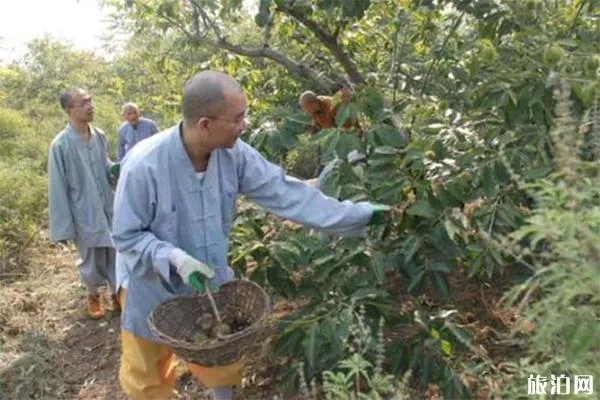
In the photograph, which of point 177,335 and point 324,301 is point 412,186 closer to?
point 324,301

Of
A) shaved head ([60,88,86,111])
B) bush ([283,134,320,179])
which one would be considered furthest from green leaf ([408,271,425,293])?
bush ([283,134,320,179])

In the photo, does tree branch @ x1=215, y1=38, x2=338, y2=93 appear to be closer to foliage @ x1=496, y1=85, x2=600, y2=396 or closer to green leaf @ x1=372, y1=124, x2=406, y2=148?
green leaf @ x1=372, y1=124, x2=406, y2=148

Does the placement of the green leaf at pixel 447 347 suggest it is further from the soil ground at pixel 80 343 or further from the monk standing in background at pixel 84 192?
the monk standing in background at pixel 84 192

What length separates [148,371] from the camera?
2.50 m

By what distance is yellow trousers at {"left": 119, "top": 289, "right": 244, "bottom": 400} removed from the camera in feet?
8.09

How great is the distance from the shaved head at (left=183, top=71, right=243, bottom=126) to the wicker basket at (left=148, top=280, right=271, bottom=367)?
61cm

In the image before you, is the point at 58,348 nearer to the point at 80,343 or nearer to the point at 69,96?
the point at 80,343

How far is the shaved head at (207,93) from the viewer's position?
6.98 feet

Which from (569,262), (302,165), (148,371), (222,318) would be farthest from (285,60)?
(302,165)

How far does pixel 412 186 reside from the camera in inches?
93.8

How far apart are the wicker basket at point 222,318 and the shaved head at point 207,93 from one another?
→ 2.00 ft

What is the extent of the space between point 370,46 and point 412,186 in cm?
206

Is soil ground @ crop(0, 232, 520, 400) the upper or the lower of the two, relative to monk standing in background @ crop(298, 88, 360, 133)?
lower

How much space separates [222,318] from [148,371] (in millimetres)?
355
